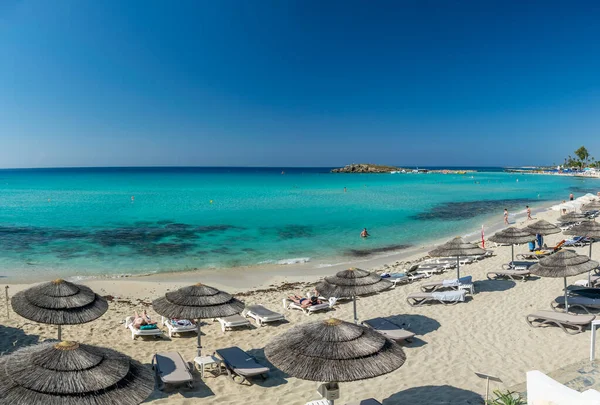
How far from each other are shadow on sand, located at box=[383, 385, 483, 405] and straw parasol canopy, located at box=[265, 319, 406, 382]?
162 centimetres

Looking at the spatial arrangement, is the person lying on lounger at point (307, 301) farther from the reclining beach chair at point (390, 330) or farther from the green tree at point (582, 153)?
the green tree at point (582, 153)

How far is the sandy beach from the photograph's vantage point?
745cm

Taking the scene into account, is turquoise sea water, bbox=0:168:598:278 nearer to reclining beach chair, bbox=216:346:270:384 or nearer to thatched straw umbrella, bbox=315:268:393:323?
thatched straw umbrella, bbox=315:268:393:323

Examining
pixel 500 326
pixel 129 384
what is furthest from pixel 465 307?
pixel 129 384

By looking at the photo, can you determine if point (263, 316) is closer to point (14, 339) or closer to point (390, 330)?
point (390, 330)

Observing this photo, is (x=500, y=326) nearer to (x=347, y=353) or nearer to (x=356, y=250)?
(x=347, y=353)

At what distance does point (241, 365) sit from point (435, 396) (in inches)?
142

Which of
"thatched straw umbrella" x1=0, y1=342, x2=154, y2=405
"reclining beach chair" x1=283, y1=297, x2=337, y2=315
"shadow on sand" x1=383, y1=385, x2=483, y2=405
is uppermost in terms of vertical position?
"thatched straw umbrella" x1=0, y1=342, x2=154, y2=405

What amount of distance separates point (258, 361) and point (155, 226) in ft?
80.7

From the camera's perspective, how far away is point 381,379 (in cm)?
788

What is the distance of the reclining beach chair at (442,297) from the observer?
40.0 ft

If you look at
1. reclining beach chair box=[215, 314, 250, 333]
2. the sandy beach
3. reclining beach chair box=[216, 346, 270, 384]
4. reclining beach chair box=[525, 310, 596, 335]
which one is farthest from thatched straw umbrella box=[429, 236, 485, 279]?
reclining beach chair box=[216, 346, 270, 384]

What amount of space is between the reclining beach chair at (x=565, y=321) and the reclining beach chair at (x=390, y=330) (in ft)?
10.7

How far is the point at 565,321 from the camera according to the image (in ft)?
31.2
